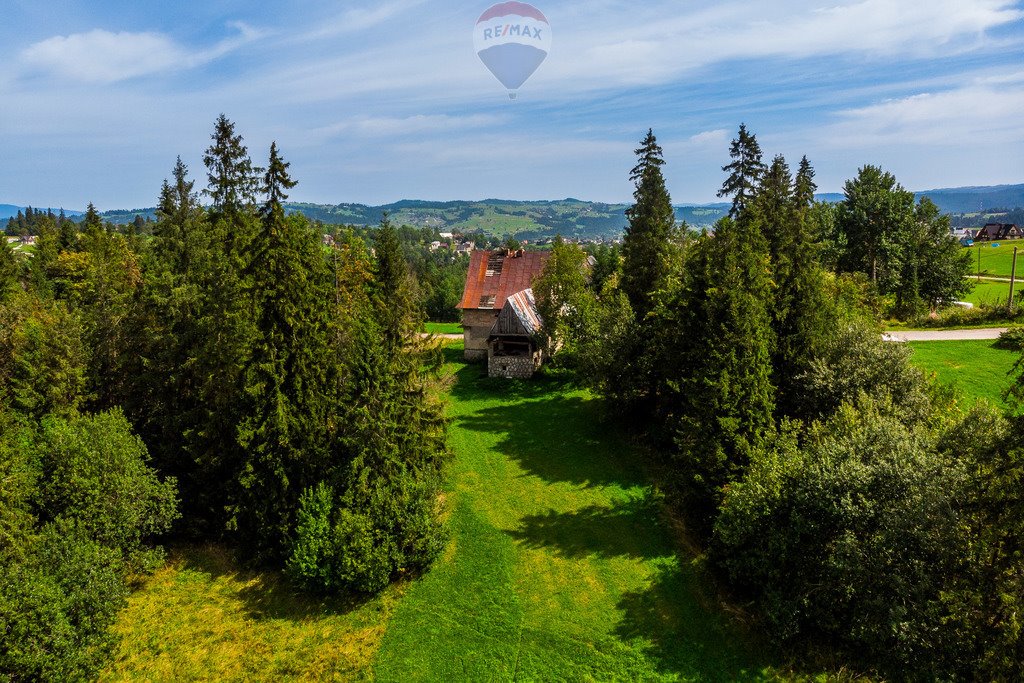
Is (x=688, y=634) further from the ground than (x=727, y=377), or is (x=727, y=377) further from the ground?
(x=727, y=377)

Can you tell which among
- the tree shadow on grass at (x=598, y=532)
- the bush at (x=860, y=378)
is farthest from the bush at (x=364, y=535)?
the bush at (x=860, y=378)

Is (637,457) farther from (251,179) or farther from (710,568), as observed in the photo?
(251,179)

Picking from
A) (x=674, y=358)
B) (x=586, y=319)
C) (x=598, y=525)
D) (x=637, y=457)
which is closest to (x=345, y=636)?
(x=598, y=525)

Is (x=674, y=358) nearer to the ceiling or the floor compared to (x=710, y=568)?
nearer to the ceiling

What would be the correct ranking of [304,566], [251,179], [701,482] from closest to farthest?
[304,566], [701,482], [251,179]

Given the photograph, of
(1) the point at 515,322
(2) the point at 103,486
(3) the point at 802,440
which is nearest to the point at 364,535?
(2) the point at 103,486

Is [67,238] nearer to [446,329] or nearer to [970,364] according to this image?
[446,329]

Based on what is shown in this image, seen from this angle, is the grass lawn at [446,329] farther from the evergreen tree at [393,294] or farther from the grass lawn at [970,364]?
the grass lawn at [970,364]
